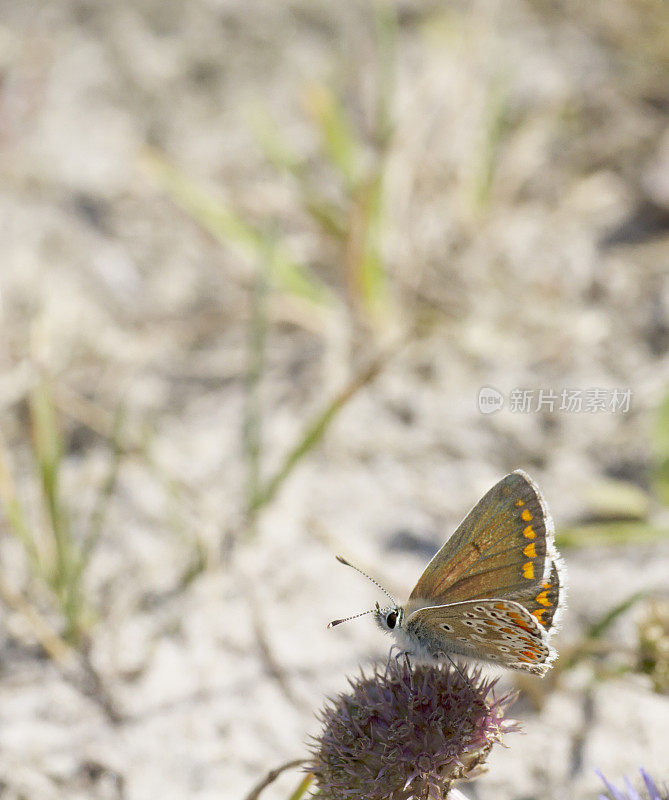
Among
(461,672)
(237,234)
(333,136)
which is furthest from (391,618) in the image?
(333,136)

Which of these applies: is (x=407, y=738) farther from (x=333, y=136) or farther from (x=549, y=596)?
(x=333, y=136)

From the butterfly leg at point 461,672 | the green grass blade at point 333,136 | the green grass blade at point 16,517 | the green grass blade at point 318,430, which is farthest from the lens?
the green grass blade at point 333,136

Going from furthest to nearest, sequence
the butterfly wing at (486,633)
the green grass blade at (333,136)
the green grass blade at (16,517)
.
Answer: the green grass blade at (333,136)
the green grass blade at (16,517)
the butterfly wing at (486,633)

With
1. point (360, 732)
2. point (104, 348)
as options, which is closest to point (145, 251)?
point (104, 348)

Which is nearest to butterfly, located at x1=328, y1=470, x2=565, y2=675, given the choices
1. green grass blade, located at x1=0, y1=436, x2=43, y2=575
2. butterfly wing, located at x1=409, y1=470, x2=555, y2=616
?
butterfly wing, located at x1=409, y1=470, x2=555, y2=616

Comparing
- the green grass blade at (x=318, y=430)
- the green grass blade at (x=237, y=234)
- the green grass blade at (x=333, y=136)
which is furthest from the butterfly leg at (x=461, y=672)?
the green grass blade at (x=333, y=136)

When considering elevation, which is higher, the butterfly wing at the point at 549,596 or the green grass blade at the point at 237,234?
the green grass blade at the point at 237,234

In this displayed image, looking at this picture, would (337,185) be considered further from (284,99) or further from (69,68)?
(69,68)

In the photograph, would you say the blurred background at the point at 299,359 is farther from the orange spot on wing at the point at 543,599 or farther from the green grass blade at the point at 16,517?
the orange spot on wing at the point at 543,599

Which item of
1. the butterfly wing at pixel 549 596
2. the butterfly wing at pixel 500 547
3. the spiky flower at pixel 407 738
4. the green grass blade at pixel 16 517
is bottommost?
the spiky flower at pixel 407 738
